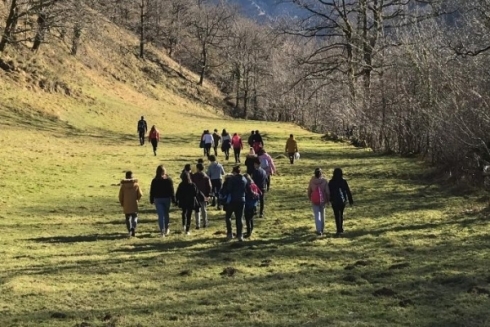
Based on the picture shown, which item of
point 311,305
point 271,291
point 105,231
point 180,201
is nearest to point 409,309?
point 311,305

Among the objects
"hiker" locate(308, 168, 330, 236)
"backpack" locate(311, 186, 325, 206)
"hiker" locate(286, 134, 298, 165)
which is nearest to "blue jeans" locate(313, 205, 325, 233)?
"hiker" locate(308, 168, 330, 236)

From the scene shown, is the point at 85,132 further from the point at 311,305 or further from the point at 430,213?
the point at 311,305

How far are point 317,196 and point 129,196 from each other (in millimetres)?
4743

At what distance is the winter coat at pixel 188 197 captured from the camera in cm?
1570

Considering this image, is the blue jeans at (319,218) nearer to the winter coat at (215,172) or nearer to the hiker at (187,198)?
the hiker at (187,198)

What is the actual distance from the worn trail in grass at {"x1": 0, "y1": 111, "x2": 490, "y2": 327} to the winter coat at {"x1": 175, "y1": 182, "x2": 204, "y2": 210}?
0.75m

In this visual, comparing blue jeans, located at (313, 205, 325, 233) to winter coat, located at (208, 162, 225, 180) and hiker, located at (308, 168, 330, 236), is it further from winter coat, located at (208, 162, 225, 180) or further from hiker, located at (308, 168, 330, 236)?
winter coat, located at (208, 162, 225, 180)

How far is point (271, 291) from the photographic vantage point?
10.4 m

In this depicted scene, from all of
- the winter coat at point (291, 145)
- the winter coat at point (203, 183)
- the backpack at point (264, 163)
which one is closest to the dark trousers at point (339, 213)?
the winter coat at point (203, 183)

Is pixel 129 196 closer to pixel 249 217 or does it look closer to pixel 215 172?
pixel 249 217

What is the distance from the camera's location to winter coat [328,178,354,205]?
48.5ft

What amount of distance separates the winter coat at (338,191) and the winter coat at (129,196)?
192 inches

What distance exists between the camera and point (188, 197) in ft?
51.6

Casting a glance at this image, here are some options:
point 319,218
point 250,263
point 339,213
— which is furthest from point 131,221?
point 339,213
